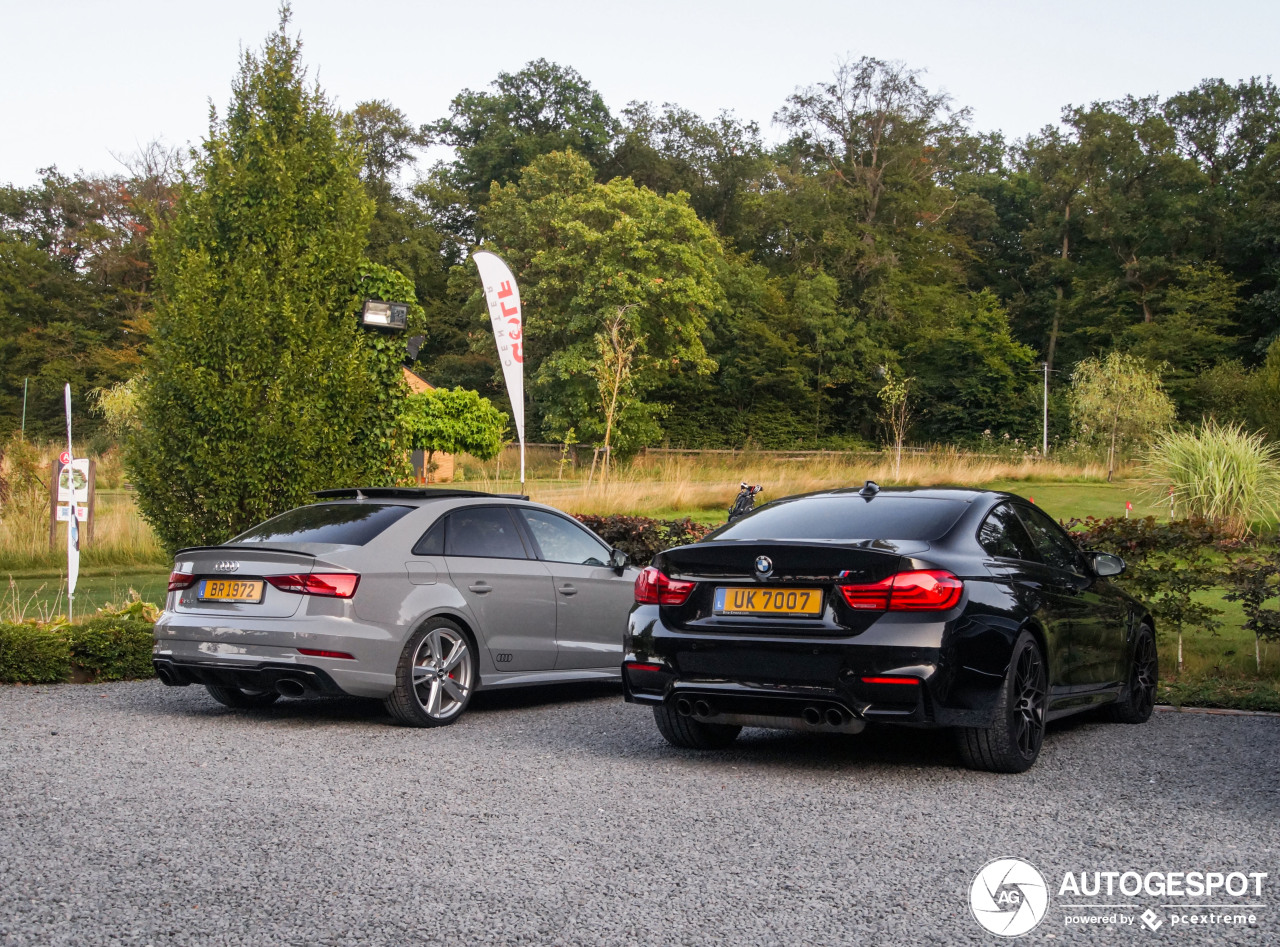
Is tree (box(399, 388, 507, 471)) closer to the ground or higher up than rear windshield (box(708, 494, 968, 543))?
higher up

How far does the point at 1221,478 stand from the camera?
1719 centimetres

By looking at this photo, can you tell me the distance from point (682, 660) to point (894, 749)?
1598mm

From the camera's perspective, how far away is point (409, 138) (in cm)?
7338

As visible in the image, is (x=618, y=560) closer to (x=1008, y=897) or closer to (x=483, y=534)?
(x=483, y=534)

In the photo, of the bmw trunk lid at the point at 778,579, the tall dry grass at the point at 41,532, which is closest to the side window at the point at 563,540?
the bmw trunk lid at the point at 778,579

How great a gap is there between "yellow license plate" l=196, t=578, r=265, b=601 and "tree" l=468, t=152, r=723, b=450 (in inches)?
1784

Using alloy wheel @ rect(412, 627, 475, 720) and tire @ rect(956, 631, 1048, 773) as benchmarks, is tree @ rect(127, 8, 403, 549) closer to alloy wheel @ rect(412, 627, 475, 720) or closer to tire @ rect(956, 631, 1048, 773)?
alloy wheel @ rect(412, 627, 475, 720)

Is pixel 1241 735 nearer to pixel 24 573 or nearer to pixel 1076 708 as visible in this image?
pixel 1076 708

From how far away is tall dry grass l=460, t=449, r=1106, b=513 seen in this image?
86.1 feet

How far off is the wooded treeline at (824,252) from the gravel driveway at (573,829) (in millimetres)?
51894

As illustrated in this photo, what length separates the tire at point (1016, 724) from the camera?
21.0ft

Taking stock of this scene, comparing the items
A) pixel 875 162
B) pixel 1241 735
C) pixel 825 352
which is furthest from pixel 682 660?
pixel 875 162

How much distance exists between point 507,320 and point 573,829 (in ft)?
43.7

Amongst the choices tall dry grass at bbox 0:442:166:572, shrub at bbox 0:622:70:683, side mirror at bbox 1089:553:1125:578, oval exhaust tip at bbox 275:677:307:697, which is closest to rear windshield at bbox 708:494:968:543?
side mirror at bbox 1089:553:1125:578
